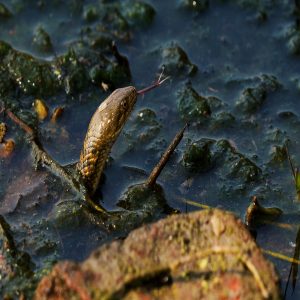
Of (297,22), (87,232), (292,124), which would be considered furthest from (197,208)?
(297,22)

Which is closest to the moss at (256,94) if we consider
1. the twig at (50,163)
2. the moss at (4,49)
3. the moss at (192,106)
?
the moss at (192,106)

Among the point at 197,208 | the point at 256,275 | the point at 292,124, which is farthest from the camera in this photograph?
the point at 292,124

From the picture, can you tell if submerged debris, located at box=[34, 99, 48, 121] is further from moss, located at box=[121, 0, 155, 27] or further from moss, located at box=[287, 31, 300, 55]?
A: moss, located at box=[287, 31, 300, 55]

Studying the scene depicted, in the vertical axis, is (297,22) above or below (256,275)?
below

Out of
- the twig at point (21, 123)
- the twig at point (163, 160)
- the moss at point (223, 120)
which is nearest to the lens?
the twig at point (163, 160)

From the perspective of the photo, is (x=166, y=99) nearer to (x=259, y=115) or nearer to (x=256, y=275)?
(x=259, y=115)

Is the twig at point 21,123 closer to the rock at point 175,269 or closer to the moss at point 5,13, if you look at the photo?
the moss at point 5,13

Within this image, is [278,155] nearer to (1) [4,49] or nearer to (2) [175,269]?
(2) [175,269]
